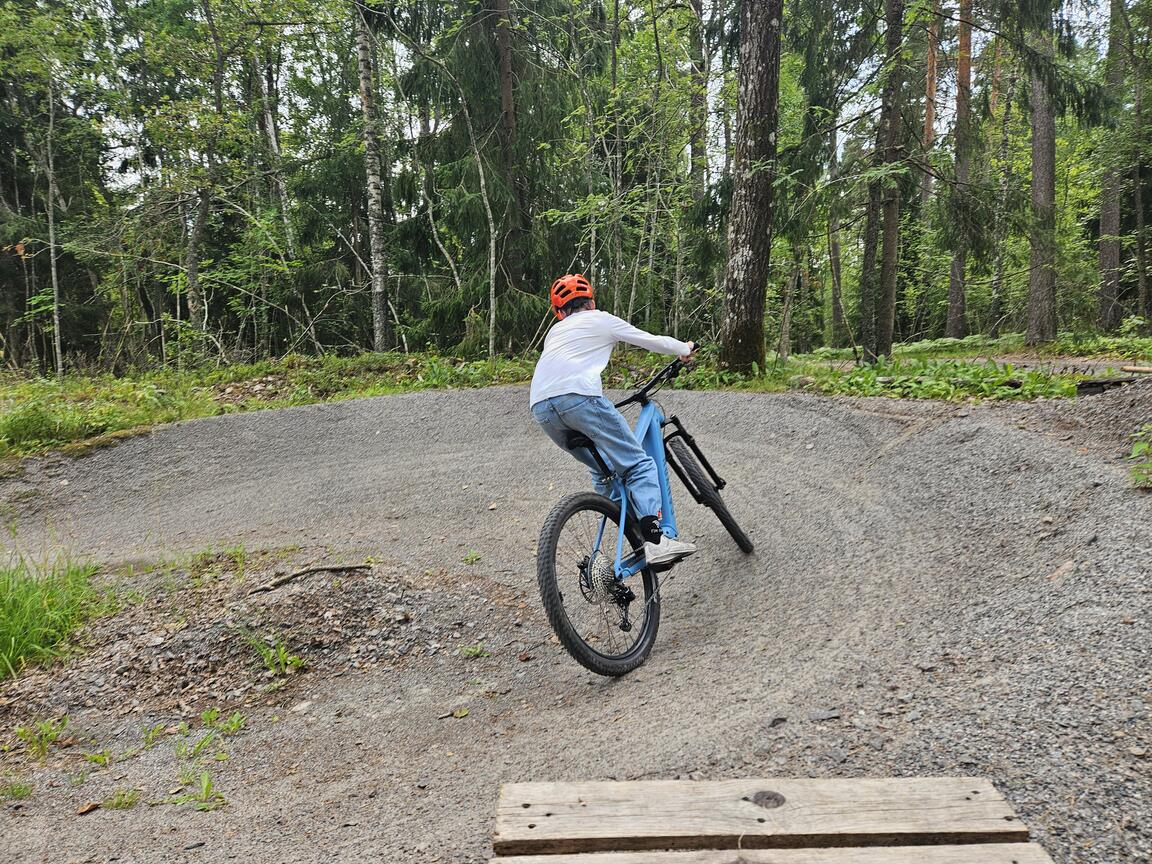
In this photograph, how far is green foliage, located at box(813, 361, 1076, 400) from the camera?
25.2ft

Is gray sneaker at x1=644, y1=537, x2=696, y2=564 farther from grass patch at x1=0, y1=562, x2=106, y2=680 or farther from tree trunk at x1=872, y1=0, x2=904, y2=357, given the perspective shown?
tree trunk at x1=872, y1=0, x2=904, y2=357

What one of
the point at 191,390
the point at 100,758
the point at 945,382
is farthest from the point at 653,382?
the point at 191,390

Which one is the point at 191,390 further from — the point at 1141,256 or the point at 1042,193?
the point at 1141,256

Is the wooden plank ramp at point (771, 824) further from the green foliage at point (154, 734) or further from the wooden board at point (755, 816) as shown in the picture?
the green foliage at point (154, 734)

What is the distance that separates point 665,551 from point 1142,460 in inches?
143

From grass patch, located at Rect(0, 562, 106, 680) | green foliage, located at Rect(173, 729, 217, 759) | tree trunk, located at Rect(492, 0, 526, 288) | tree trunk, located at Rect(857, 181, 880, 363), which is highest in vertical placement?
tree trunk, located at Rect(492, 0, 526, 288)

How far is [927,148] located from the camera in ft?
38.5

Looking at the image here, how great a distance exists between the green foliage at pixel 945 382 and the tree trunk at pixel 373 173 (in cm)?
914

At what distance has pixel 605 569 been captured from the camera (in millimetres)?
4262

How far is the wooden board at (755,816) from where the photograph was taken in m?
2.07

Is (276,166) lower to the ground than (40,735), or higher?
higher

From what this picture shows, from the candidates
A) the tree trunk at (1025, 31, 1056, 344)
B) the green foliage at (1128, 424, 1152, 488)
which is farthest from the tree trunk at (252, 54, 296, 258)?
the green foliage at (1128, 424, 1152, 488)

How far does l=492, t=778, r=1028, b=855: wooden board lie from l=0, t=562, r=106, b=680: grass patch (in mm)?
4392

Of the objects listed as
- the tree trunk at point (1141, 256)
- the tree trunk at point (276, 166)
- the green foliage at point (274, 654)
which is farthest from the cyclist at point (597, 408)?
the tree trunk at point (1141, 256)
